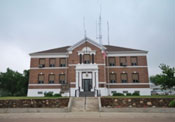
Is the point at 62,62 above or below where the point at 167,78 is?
above

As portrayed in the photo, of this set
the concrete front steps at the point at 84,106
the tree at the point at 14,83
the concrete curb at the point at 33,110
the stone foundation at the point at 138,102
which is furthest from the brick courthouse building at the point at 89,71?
the concrete curb at the point at 33,110

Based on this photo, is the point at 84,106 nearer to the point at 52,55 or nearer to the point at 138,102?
the point at 138,102

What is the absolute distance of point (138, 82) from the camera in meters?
25.3

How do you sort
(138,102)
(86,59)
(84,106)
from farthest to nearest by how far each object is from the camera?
(86,59) < (84,106) < (138,102)

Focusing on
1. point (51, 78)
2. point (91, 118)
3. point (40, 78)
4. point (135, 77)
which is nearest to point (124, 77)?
point (135, 77)

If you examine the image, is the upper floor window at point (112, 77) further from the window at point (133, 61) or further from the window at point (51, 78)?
the window at point (51, 78)

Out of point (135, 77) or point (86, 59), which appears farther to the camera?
point (135, 77)

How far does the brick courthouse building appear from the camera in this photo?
24.2 metres

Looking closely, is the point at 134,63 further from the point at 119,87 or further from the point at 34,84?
the point at 34,84

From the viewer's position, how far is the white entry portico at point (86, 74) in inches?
944

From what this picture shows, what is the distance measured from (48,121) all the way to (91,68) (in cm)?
1583

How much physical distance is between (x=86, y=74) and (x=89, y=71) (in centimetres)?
72

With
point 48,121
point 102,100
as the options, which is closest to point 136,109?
point 102,100

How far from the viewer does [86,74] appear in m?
24.4
